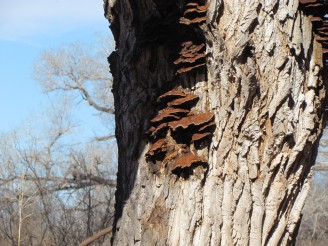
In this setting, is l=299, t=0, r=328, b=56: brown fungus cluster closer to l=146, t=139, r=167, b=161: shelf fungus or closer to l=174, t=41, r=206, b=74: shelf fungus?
l=174, t=41, r=206, b=74: shelf fungus

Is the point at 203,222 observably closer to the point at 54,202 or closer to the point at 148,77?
the point at 148,77

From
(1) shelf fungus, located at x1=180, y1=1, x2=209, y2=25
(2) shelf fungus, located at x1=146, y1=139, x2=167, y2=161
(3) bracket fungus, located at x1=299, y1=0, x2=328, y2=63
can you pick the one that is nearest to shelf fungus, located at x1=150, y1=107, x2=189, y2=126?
(2) shelf fungus, located at x1=146, y1=139, x2=167, y2=161

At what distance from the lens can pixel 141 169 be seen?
3033 mm

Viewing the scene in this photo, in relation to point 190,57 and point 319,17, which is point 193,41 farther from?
point 319,17

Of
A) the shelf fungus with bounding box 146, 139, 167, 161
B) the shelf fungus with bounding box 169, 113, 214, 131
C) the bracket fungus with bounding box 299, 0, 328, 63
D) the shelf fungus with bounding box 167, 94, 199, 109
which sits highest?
the bracket fungus with bounding box 299, 0, 328, 63

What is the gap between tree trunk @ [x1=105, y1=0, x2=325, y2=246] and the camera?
8.87ft

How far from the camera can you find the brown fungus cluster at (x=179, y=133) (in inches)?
110

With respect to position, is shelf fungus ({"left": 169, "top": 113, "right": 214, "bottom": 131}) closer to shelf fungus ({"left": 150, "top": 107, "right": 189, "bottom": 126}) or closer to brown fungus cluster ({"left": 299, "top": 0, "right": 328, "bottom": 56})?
shelf fungus ({"left": 150, "top": 107, "right": 189, "bottom": 126})

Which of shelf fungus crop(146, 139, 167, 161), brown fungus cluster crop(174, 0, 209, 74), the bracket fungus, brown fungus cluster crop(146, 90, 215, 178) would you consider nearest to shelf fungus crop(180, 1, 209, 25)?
brown fungus cluster crop(174, 0, 209, 74)

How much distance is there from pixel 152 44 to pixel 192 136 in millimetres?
597

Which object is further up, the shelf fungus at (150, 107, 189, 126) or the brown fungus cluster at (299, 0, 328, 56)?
the brown fungus cluster at (299, 0, 328, 56)

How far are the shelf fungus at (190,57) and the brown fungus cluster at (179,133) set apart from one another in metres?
0.14

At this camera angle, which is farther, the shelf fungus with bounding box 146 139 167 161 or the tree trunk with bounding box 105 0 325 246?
the shelf fungus with bounding box 146 139 167 161

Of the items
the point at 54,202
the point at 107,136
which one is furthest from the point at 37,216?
the point at 107,136
